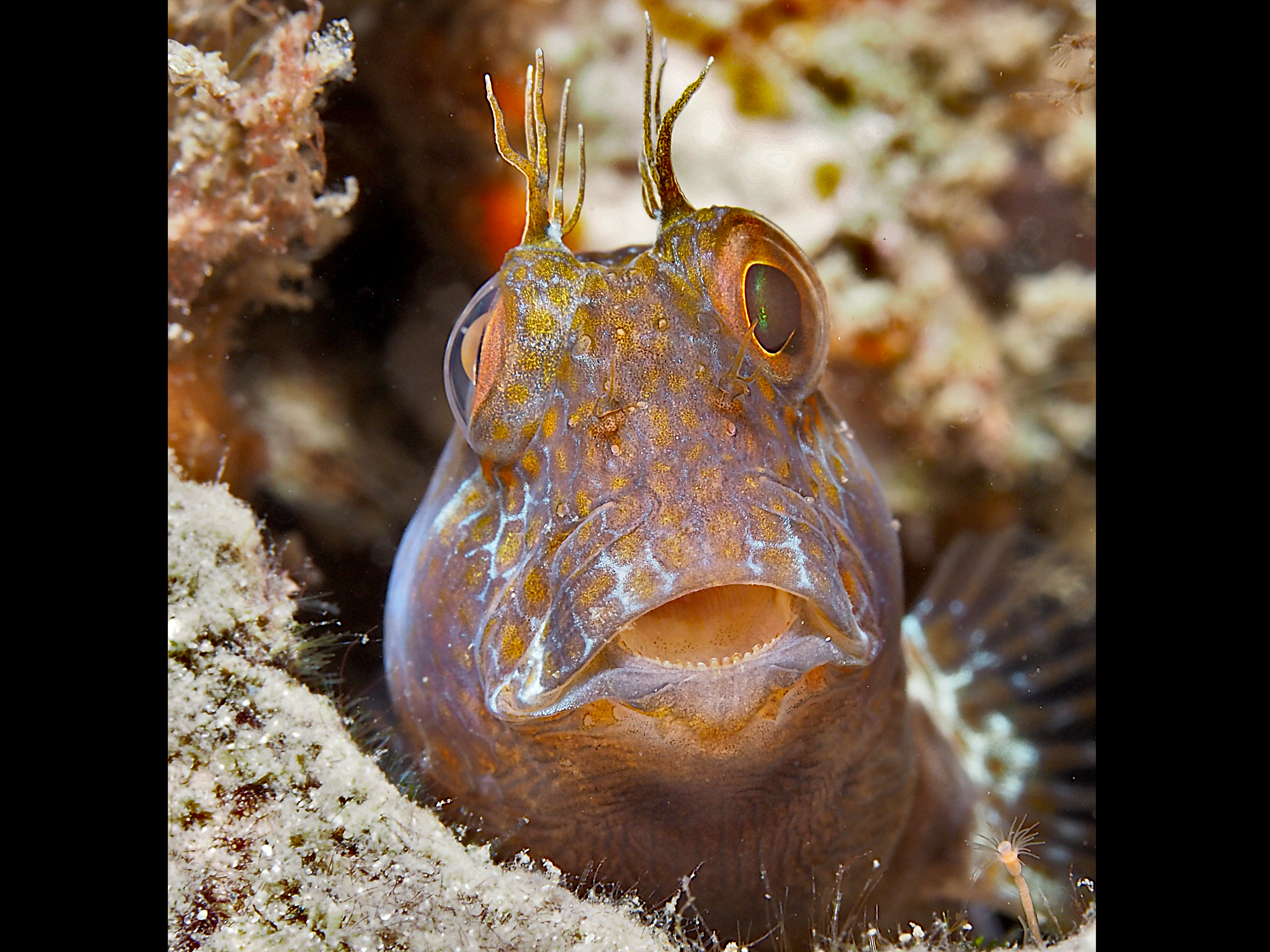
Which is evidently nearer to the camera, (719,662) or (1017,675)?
(719,662)

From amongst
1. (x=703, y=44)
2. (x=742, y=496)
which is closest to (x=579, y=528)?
(x=742, y=496)

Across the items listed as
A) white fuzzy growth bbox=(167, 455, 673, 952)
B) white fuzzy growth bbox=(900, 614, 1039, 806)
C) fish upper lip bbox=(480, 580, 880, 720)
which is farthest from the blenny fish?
white fuzzy growth bbox=(900, 614, 1039, 806)

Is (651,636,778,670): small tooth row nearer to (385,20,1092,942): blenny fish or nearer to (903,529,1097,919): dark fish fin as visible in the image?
(385,20,1092,942): blenny fish

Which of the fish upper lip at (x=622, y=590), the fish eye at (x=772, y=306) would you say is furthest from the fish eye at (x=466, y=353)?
the fish eye at (x=772, y=306)

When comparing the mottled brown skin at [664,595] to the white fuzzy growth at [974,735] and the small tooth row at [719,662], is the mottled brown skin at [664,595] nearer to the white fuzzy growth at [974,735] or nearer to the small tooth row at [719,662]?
the small tooth row at [719,662]

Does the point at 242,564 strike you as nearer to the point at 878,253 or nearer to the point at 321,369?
the point at 321,369

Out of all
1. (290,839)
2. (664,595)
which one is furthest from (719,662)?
(290,839)

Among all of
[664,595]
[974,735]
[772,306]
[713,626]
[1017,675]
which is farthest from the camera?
[1017,675]

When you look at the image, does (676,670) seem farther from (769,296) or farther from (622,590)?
(769,296)
